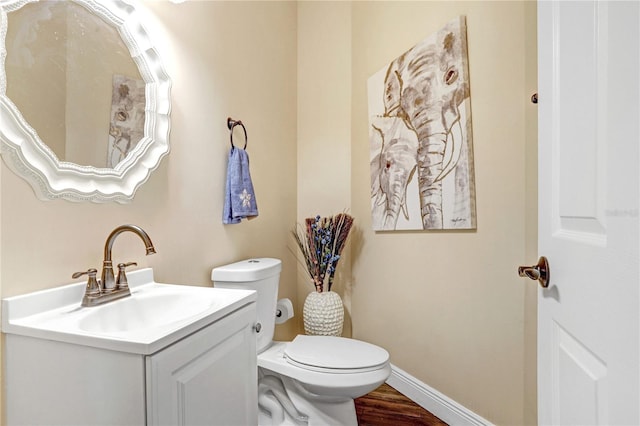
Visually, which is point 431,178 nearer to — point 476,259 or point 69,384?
point 476,259

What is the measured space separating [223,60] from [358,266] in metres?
1.42

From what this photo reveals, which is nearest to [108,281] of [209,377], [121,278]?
[121,278]

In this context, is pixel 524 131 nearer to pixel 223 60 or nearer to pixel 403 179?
pixel 403 179

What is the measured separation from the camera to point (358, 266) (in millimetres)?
2258

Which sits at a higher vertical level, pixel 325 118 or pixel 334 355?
pixel 325 118

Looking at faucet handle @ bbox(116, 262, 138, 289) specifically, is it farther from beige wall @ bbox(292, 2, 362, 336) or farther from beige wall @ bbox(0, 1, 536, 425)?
beige wall @ bbox(292, 2, 362, 336)

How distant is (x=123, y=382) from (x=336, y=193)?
68.9 inches

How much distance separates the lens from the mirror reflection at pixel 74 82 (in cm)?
95

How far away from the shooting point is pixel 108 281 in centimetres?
106

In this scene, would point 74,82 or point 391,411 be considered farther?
point 391,411

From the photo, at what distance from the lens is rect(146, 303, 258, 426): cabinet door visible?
0.74 m

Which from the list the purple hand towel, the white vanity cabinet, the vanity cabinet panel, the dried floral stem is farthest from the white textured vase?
A: the vanity cabinet panel
